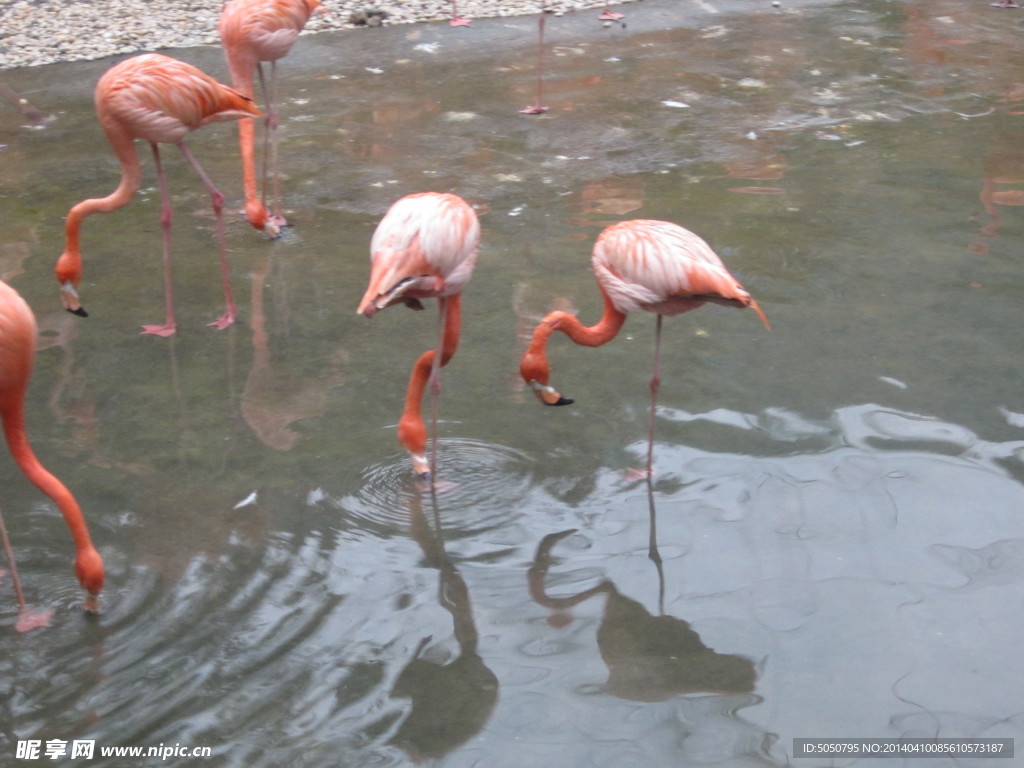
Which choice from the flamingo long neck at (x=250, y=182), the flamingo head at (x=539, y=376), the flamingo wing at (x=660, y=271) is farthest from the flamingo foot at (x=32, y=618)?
the flamingo long neck at (x=250, y=182)

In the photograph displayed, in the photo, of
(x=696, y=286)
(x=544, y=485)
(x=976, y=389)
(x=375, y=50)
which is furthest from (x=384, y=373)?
(x=375, y=50)

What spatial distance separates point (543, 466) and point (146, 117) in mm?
2052

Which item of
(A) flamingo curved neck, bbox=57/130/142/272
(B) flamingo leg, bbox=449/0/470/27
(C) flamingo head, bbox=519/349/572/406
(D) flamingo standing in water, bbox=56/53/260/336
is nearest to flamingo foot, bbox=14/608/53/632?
(C) flamingo head, bbox=519/349/572/406

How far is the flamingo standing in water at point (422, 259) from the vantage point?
2998 millimetres

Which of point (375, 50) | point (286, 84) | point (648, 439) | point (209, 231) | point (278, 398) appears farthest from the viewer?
point (375, 50)

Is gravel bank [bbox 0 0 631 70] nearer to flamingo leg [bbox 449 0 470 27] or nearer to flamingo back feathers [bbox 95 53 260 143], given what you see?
flamingo leg [bbox 449 0 470 27]

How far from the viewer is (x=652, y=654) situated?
8.63 feet

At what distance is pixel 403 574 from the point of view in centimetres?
295

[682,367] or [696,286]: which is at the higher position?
[696,286]

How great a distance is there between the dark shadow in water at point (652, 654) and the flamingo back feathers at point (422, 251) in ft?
2.82

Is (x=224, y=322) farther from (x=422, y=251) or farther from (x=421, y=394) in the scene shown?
(x=422, y=251)

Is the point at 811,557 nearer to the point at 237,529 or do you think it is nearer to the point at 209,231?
the point at 237,529

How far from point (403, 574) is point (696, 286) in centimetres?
117

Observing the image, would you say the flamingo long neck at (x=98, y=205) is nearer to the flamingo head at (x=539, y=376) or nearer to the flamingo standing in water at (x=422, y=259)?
the flamingo standing in water at (x=422, y=259)
